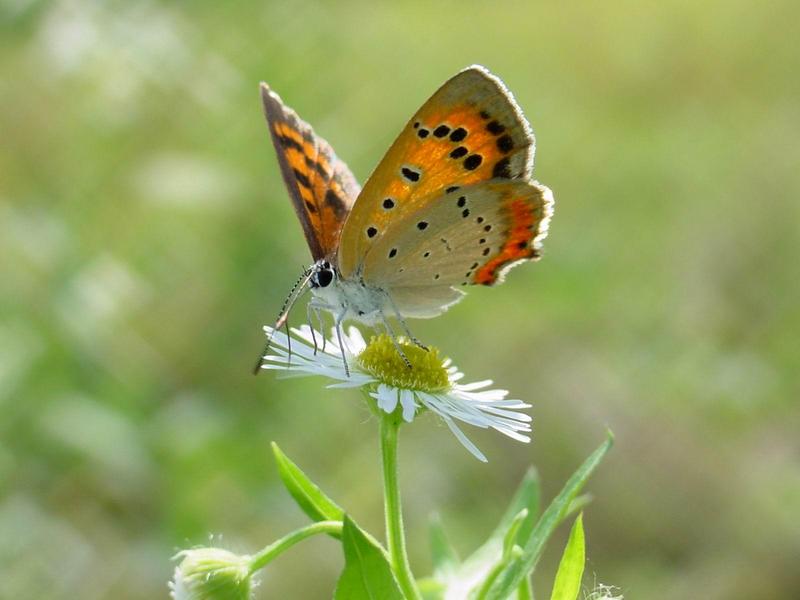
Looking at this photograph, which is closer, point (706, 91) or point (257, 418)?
point (257, 418)

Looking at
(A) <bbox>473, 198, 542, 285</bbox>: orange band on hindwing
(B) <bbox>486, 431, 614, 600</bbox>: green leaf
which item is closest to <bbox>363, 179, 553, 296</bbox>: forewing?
(A) <bbox>473, 198, 542, 285</bbox>: orange band on hindwing

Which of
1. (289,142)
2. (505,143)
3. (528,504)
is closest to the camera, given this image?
(528,504)

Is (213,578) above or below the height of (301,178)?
below

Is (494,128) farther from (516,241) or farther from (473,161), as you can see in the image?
(516,241)

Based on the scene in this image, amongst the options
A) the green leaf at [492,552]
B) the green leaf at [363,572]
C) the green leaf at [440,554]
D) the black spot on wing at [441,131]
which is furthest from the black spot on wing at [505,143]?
the green leaf at [363,572]

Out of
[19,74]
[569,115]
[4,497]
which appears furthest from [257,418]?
[569,115]

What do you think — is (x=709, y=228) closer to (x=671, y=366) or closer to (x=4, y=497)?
(x=671, y=366)


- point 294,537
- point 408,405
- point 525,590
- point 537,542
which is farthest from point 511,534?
point 408,405
